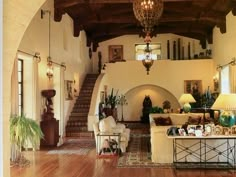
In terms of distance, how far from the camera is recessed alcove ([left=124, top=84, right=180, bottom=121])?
18939 millimetres

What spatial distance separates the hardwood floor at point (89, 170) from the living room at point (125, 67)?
2259mm

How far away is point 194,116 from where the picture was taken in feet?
36.6

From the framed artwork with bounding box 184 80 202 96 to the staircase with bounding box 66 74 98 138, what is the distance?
465 cm

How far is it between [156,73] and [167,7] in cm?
509

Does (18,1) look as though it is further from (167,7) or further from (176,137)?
(167,7)

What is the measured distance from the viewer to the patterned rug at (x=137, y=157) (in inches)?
279

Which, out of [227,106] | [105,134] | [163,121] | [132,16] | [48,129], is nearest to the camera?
[227,106]

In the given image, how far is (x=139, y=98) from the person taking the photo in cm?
1920

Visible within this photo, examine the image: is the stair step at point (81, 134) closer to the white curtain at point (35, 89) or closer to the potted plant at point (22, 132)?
the white curtain at point (35, 89)

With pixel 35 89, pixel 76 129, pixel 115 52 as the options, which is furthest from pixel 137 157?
pixel 115 52

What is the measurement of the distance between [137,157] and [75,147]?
2338 mm

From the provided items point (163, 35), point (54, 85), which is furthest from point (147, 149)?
point (163, 35)

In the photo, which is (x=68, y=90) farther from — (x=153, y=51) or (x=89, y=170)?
(x=153, y=51)

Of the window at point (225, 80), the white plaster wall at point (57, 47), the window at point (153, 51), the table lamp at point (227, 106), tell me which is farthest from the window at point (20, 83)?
the window at point (153, 51)
